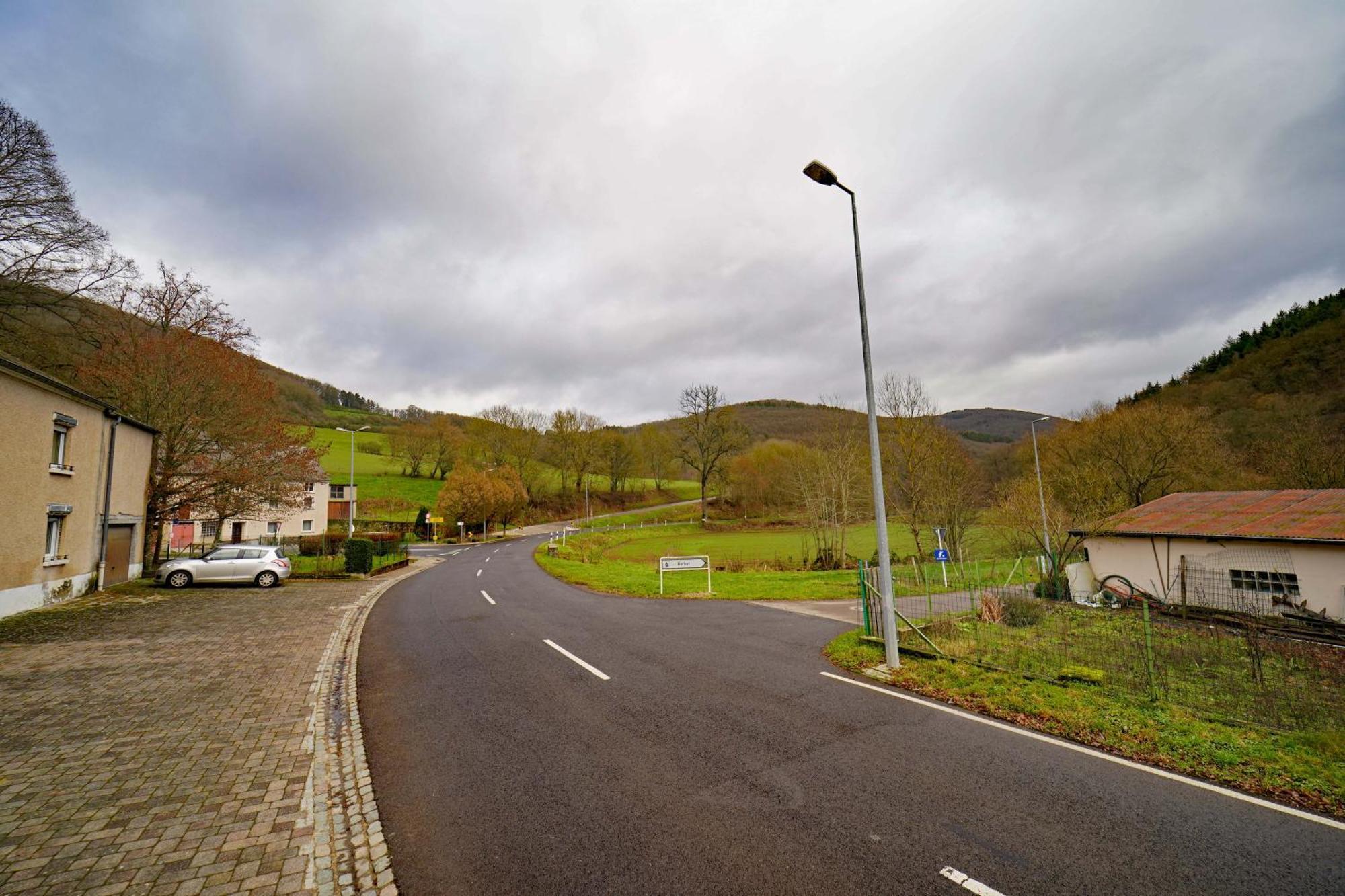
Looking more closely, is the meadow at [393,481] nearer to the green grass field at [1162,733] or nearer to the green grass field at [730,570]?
the green grass field at [730,570]

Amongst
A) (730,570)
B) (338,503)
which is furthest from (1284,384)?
(338,503)

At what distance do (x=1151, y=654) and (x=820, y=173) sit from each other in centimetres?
888

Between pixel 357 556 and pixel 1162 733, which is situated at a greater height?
pixel 357 556

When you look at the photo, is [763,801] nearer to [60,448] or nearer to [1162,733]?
[1162,733]

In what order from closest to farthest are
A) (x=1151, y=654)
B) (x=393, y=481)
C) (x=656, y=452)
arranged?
(x=1151, y=654)
(x=393, y=481)
(x=656, y=452)

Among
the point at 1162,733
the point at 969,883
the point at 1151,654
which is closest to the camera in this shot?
the point at 969,883

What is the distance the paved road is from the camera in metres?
3.93

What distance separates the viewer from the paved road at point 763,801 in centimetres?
393

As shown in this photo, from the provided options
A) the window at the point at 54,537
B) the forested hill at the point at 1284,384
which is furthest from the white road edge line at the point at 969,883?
the forested hill at the point at 1284,384

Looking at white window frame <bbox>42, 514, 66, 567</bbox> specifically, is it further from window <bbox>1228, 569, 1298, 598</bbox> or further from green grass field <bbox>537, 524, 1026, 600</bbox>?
window <bbox>1228, 569, 1298, 598</bbox>

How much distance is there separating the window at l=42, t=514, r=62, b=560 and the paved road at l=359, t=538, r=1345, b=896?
14839 millimetres

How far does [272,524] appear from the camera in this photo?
4606cm

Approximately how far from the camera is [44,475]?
14922 mm

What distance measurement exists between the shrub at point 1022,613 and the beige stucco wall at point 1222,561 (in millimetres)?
8054
